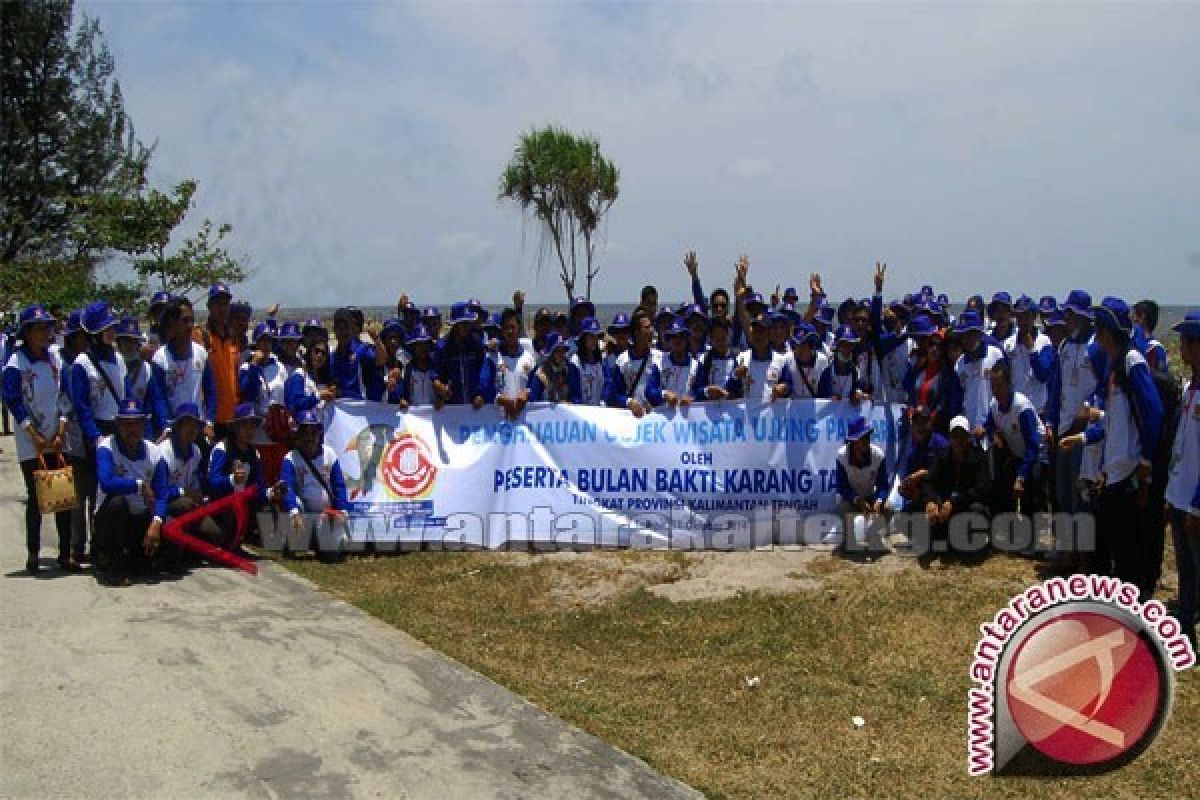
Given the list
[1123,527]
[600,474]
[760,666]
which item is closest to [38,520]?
[600,474]

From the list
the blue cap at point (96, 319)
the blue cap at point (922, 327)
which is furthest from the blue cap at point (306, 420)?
the blue cap at point (922, 327)

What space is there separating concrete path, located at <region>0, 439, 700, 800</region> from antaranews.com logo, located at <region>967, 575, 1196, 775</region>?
5.39ft

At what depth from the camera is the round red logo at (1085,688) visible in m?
4.88

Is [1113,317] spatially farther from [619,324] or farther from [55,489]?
[55,489]

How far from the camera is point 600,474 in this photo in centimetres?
950

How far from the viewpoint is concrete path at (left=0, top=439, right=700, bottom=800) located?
15.9 feet

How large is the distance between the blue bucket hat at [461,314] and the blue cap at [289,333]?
1524 mm

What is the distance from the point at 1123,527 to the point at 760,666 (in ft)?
8.74

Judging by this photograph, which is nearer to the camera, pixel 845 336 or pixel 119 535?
pixel 119 535

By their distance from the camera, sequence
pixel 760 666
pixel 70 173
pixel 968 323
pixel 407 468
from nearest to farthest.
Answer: pixel 760 666
pixel 968 323
pixel 407 468
pixel 70 173

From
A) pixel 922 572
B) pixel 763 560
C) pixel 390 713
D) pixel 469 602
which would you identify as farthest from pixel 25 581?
pixel 922 572

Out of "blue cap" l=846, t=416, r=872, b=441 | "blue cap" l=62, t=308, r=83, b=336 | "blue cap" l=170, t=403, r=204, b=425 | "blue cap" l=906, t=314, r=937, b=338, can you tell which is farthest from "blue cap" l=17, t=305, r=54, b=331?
"blue cap" l=906, t=314, r=937, b=338

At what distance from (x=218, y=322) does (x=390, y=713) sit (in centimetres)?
521

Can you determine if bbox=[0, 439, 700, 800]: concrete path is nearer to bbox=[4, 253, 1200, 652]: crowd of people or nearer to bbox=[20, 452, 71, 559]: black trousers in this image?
bbox=[20, 452, 71, 559]: black trousers
